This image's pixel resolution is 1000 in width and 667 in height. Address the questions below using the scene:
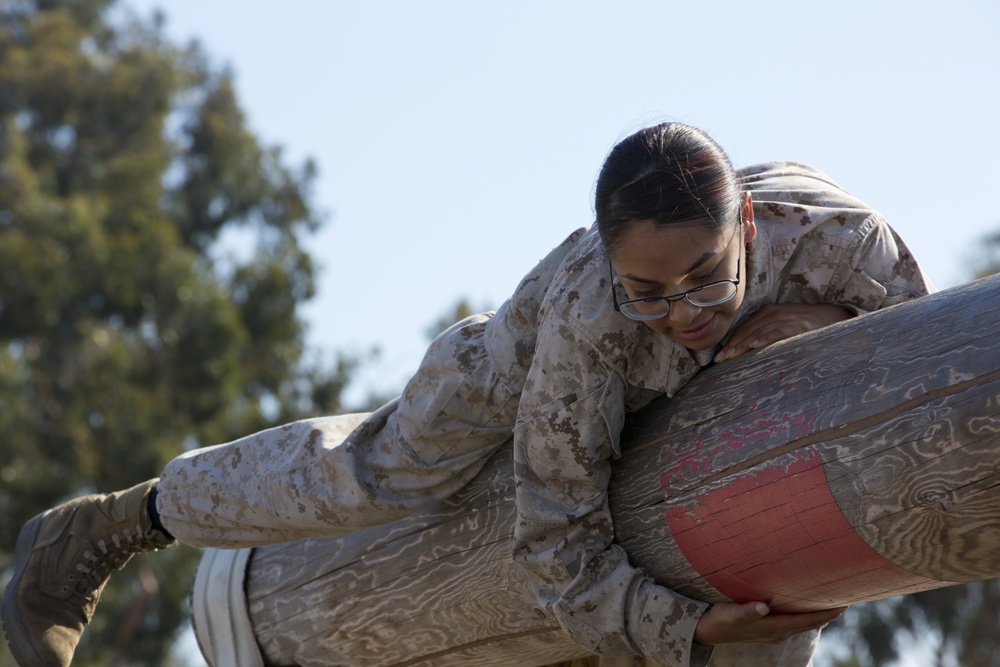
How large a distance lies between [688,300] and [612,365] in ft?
0.84

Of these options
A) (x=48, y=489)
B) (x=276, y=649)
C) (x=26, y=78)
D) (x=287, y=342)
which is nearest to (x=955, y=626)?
(x=287, y=342)

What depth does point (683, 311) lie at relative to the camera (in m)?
2.52

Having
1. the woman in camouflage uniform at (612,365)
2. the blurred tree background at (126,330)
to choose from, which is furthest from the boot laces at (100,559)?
the blurred tree background at (126,330)

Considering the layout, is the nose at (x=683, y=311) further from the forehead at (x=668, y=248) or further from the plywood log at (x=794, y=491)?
the plywood log at (x=794, y=491)

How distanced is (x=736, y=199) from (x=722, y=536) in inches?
28.2

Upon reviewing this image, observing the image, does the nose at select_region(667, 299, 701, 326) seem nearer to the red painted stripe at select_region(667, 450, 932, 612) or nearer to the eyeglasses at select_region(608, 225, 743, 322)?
the eyeglasses at select_region(608, 225, 743, 322)

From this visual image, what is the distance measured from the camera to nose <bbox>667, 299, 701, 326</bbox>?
8.25 feet

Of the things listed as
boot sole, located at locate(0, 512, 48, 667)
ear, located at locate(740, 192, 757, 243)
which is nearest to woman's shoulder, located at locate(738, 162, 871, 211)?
ear, located at locate(740, 192, 757, 243)

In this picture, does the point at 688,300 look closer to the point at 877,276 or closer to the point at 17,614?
the point at 877,276

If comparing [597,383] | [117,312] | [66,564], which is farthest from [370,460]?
[117,312]

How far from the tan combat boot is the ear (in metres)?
1.99

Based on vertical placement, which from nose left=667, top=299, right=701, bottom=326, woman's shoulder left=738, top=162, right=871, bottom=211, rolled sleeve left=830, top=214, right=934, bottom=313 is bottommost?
rolled sleeve left=830, top=214, right=934, bottom=313

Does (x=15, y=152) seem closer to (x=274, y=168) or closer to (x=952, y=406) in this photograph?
(x=274, y=168)

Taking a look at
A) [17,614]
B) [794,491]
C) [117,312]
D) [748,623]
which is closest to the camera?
[794,491]
